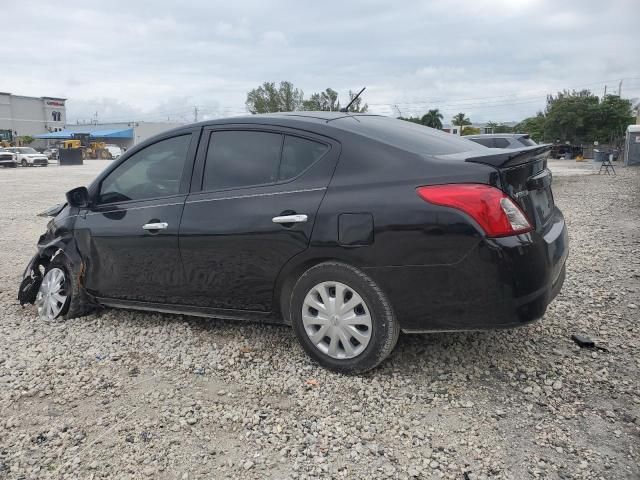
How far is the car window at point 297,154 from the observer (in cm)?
344

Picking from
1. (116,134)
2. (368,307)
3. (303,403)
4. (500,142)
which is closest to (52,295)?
(303,403)

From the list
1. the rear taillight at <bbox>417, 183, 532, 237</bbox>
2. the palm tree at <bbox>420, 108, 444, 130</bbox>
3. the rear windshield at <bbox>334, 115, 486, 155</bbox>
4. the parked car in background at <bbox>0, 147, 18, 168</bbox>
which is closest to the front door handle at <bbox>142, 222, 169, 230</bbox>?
the rear windshield at <bbox>334, 115, 486, 155</bbox>

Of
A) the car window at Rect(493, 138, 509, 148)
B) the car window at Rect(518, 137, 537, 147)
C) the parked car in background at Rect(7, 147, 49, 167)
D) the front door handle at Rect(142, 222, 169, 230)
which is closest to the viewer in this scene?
the front door handle at Rect(142, 222, 169, 230)

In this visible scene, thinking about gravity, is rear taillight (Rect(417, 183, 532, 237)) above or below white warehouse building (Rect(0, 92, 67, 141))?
below

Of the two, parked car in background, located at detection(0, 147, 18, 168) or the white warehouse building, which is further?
the white warehouse building

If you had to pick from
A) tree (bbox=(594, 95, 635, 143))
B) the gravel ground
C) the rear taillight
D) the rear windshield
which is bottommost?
the gravel ground

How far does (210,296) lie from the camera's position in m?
3.81

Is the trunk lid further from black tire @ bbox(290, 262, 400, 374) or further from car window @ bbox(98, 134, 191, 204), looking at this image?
car window @ bbox(98, 134, 191, 204)

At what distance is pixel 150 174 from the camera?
13.8 feet

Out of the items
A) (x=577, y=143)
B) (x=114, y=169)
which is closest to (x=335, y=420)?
(x=114, y=169)

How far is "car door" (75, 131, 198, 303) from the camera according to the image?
3939mm

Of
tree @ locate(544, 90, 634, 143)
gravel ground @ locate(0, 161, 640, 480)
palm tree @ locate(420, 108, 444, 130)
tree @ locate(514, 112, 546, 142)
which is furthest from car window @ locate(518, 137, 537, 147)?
palm tree @ locate(420, 108, 444, 130)

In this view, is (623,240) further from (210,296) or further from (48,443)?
(48,443)

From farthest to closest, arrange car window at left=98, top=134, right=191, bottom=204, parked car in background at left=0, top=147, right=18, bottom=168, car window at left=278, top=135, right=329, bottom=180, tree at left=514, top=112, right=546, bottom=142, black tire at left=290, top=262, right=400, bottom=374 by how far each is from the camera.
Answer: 1. tree at left=514, top=112, right=546, bottom=142
2. parked car in background at left=0, top=147, right=18, bottom=168
3. car window at left=98, top=134, right=191, bottom=204
4. car window at left=278, top=135, right=329, bottom=180
5. black tire at left=290, top=262, right=400, bottom=374
